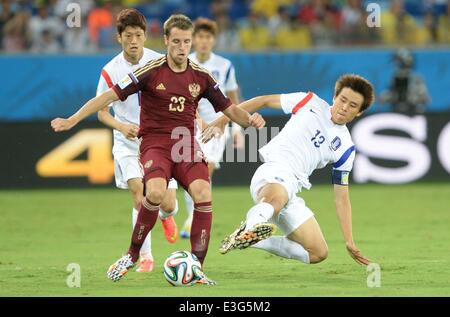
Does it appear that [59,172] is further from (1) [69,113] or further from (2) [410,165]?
(2) [410,165]

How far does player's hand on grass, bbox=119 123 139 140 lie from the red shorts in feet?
1.75

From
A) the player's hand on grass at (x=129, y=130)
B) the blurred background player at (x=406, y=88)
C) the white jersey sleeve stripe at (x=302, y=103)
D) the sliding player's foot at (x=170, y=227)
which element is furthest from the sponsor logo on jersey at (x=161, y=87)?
the blurred background player at (x=406, y=88)

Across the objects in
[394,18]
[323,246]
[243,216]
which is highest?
[394,18]

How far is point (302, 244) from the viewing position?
9.24 m

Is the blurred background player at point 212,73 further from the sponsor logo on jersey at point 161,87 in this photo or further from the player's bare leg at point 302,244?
the sponsor logo on jersey at point 161,87

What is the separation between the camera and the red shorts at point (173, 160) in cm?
882

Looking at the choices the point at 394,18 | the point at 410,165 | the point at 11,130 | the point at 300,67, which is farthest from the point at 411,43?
the point at 11,130

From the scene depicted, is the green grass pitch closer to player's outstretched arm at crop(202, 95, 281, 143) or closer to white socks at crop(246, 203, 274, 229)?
white socks at crop(246, 203, 274, 229)

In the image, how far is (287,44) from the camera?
20766mm

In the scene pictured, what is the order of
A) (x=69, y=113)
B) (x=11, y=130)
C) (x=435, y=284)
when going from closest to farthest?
(x=435, y=284), (x=11, y=130), (x=69, y=113)

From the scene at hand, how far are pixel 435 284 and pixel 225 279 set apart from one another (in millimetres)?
1804

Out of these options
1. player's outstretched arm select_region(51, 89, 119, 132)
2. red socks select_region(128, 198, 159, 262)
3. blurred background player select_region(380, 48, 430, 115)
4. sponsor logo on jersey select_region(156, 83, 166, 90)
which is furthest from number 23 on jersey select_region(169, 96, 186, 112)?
blurred background player select_region(380, 48, 430, 115)

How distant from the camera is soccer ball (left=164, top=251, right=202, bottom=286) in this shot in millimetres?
8492

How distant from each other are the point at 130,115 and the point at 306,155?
6.74 feet
